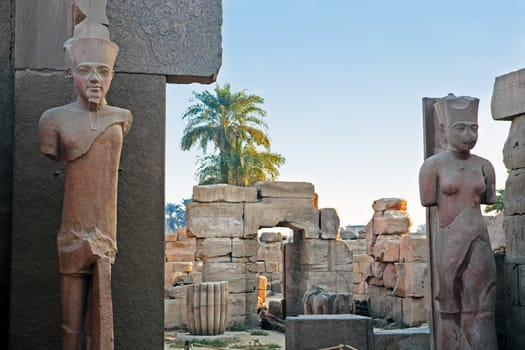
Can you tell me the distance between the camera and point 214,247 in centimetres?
1565

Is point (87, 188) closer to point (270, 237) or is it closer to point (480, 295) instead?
point (480, 295)

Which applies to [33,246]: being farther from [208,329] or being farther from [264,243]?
[264,243]

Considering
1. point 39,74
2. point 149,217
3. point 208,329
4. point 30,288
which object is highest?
point 39,74

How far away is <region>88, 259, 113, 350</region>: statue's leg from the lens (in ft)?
10.6

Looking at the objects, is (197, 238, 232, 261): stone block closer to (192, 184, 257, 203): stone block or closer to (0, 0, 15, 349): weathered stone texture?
(192, 184, 257, 203): stone block

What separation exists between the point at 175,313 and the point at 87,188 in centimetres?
1257

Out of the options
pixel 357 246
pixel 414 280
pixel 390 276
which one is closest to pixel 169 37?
pixel 414 280

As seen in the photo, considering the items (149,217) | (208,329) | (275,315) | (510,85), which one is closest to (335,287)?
(275,315)

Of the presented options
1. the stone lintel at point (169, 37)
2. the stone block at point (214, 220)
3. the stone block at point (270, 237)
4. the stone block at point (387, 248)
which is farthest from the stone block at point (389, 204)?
the stone lintel at point (169, 37)

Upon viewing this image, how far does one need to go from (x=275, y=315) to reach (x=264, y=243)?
842cm

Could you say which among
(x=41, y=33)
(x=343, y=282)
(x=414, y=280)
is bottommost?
(x=343, y=282)

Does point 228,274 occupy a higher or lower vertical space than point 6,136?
lower

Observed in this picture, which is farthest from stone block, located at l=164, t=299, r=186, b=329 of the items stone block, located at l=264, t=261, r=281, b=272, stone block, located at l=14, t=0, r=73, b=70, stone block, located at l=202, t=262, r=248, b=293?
stone block, located at l=14, t=0, r=73, b=70

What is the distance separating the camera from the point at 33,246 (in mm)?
3984
